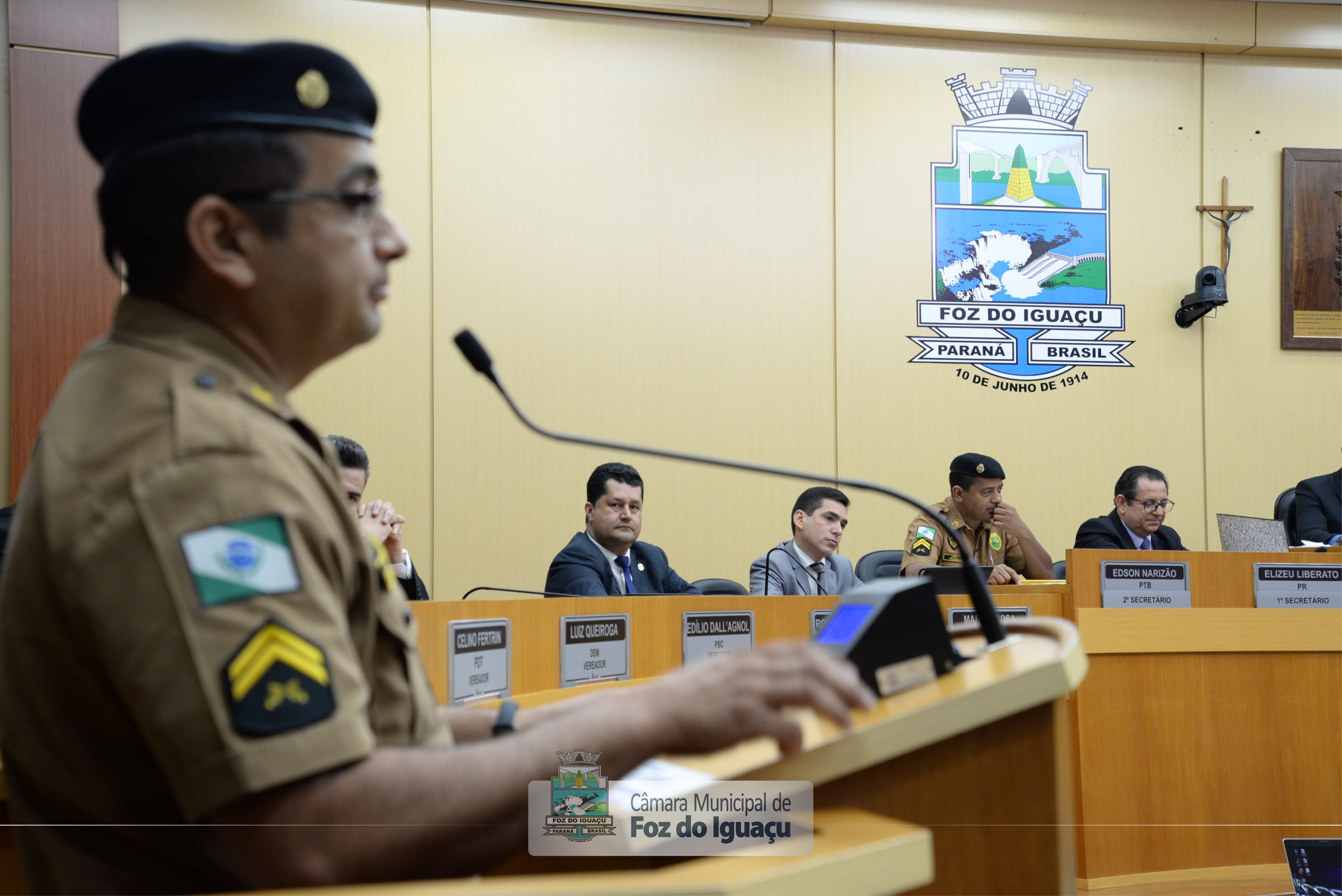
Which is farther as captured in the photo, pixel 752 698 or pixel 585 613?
pixel 585 613

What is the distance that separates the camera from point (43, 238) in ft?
12.4

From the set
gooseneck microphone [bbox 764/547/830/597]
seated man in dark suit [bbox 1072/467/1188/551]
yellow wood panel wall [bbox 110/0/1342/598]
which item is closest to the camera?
gooseneck microphone [bbox 764/547/830/597]

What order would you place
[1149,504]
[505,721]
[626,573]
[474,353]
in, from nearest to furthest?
[505,721]
[474,353]
[626,573]
[1149,504]

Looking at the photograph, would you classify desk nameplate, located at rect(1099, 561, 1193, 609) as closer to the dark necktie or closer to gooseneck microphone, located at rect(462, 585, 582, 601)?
the dark necktie

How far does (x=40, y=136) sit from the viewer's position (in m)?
3.80

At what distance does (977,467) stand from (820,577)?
0.92m

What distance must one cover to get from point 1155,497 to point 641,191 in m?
2.51

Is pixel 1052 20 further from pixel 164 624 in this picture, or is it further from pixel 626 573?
pixel 164 624

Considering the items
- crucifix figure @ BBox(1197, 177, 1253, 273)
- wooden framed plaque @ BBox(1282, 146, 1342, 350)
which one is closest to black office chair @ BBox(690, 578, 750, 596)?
crucifix figure @ BBox(1197, 177, 1253, 273)

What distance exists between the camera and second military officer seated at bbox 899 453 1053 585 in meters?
3.75

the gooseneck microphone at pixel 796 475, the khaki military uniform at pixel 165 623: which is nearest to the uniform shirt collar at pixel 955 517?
the gooseneck microphone at pixel 796 475

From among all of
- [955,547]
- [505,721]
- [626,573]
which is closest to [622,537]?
[626,573]

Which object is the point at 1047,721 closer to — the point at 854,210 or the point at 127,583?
the point at 127,583

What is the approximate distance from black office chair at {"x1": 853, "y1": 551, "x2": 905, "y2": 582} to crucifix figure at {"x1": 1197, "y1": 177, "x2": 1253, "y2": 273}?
2.61m
